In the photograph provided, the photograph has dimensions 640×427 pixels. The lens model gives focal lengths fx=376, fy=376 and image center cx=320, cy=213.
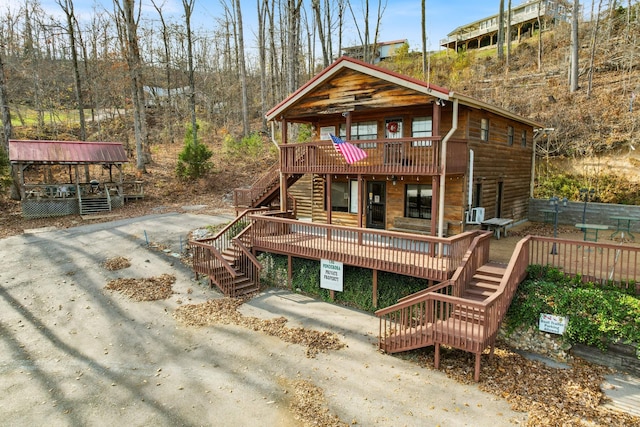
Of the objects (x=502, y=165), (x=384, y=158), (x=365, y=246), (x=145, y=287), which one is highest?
(x=384, y=158)

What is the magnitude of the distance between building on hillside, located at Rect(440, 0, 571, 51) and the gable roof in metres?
28.7

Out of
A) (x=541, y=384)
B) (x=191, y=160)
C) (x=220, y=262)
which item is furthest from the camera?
(x=191, y=160)

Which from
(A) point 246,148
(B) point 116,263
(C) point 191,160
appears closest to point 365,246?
(B) point 116,263

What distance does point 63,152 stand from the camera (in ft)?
76.6

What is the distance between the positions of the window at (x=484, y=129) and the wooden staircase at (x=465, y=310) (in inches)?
223

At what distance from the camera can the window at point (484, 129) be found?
14.9 m

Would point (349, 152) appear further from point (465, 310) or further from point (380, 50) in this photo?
point (380, 50)

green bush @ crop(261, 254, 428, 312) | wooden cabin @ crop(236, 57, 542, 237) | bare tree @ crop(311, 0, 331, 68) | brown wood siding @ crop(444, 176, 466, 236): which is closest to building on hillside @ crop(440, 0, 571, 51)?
bare tree @ crop(311, 0, 331, 68)

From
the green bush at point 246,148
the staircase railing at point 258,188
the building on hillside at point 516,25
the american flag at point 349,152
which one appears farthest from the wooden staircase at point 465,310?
the building on hillside at point 516,25

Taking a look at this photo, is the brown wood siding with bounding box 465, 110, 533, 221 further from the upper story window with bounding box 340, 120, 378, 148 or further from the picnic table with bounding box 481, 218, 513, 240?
the upper story window with bounding box 340, 120, 378, 148

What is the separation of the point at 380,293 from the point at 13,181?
25.1 metres

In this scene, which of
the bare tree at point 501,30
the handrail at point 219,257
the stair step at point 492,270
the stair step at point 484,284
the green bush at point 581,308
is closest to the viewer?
the green bush at point 581,308

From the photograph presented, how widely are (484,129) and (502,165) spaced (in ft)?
8.92

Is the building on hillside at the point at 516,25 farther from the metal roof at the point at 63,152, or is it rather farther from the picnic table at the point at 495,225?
the metal roof at the point at 63,152
